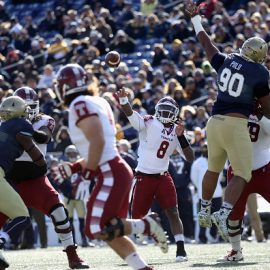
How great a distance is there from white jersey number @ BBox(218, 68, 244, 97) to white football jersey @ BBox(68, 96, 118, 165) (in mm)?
2139

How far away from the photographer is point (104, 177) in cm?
783

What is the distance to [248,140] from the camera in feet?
31.9

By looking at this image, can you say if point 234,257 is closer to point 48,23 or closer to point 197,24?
point 197,24

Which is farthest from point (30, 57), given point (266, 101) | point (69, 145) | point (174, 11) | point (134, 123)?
point (266, 101)

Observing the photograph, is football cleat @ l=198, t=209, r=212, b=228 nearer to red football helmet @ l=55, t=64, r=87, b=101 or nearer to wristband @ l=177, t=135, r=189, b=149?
wristband @ l=177, t=135, r=189, b=149

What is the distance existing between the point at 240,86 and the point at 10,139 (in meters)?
2.17

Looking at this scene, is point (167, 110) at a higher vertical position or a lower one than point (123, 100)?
lower

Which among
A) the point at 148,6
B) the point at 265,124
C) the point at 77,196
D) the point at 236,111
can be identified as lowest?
the point at 77,196

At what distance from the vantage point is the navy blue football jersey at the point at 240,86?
382 inches

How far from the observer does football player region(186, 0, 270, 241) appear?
9.68 metres

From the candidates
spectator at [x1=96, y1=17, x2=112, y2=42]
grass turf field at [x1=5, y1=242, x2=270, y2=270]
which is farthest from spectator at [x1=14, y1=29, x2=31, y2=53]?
grass turf field at [x1=5, y1=242, x2=270, y2=270]

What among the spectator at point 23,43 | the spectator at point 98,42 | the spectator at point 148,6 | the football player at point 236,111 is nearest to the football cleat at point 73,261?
the football player at point 236,111

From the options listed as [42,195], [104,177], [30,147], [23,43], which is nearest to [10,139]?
[30,147]

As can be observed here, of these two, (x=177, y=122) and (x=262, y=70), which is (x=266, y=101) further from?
(x=177, y=122)
